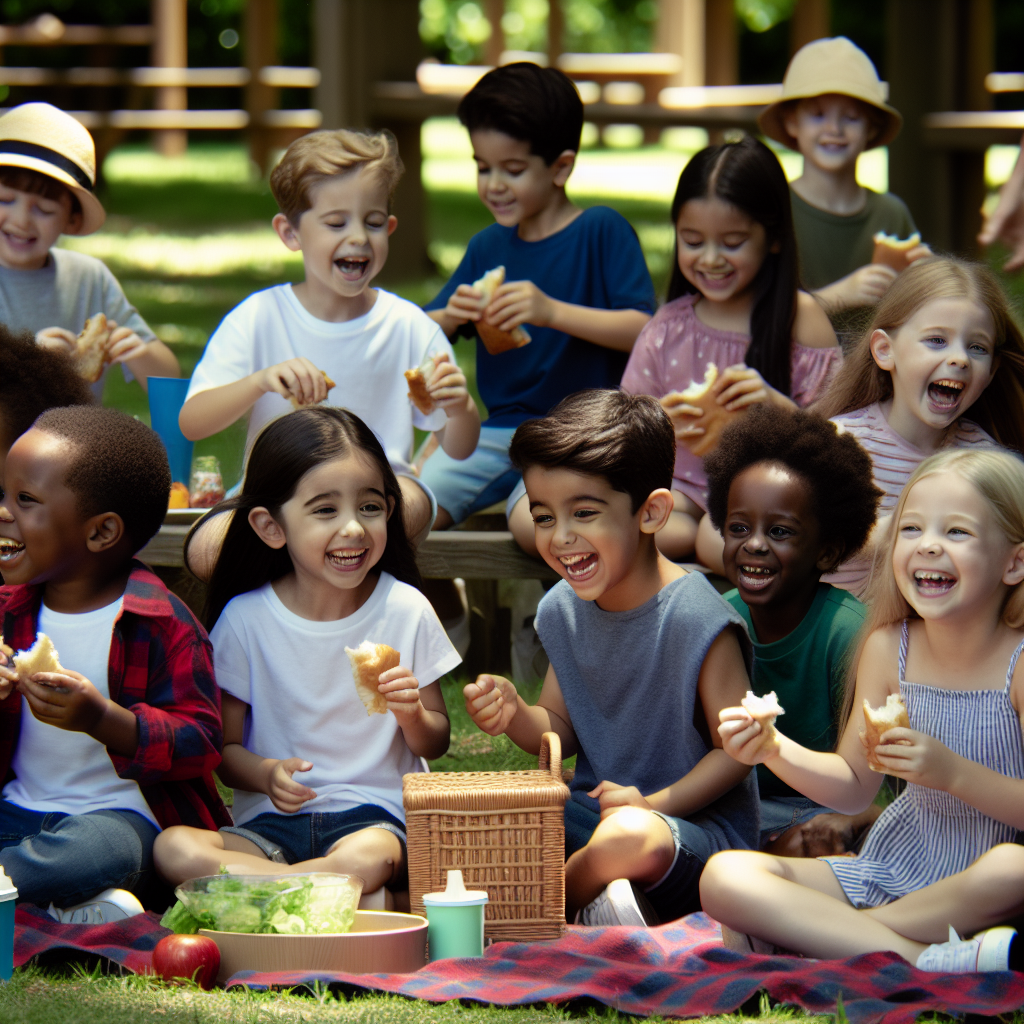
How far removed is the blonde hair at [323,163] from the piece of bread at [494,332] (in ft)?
1.46

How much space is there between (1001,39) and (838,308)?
21596mm

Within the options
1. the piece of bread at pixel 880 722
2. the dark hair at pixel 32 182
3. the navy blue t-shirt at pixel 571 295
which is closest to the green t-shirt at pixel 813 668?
the piece of bread at pixel 880 722

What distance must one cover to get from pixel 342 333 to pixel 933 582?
1.99 metres

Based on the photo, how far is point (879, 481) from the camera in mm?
3910

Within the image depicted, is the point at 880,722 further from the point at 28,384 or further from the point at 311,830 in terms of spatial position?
the point at 28,384

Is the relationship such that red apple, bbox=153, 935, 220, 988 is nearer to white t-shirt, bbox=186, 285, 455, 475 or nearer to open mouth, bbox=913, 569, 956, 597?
open mouth, bbox=913, 569, 956, 597

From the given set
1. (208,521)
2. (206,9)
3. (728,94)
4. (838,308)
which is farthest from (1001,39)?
(208,521)

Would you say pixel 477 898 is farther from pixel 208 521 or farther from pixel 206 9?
pixel 206 9

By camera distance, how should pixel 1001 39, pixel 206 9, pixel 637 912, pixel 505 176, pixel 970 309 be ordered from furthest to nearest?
pixel 206 9, pixel 1001 39, pixel 505 176, pixel 970 309, pixel 637 912

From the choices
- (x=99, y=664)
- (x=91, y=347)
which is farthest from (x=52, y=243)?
(x=99, y=664)

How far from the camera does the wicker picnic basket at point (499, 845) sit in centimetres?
287

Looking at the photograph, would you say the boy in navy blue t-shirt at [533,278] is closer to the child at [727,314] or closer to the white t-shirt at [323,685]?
the child at [727,314]

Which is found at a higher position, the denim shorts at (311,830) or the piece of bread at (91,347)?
the piece of bread at (91,347)

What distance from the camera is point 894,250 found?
15.8 ft
